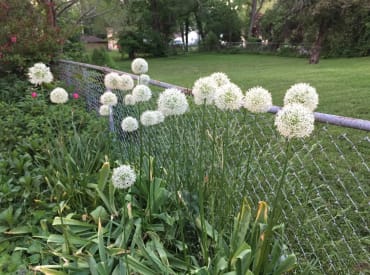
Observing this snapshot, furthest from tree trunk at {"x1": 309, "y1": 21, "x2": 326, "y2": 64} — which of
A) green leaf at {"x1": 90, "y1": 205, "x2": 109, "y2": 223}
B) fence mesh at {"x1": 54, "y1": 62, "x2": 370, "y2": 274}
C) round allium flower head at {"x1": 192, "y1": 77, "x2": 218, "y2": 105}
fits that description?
round allium flower head at {"x1": 192, "y1": 77, "x2": 218, "y2": 105}

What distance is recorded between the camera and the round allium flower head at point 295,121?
Answer: 1.07 metres

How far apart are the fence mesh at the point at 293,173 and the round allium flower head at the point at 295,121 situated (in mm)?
320

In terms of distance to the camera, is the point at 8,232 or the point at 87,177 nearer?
the point at 8,232

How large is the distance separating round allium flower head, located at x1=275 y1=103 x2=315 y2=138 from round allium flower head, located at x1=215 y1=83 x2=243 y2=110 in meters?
0.26

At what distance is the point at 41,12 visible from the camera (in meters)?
6.79

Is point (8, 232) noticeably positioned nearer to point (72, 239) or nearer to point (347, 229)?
point (72, 239)

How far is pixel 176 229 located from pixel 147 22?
29.3 meters

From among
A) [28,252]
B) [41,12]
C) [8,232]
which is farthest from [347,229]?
[41,12]

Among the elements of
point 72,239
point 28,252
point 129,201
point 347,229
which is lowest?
point 347,229

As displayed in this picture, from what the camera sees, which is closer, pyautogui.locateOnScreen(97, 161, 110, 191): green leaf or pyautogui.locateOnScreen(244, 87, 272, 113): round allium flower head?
pyautogui.locateOnScreen(244, 87, 272, 113): round allium flower head

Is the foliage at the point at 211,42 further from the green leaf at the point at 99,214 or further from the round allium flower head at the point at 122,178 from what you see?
the round allium flower head at the point at 122,178

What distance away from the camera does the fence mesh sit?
1.85 meters

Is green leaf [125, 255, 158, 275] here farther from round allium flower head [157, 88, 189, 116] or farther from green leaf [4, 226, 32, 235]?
green leaf [4, 226, 32, 235]

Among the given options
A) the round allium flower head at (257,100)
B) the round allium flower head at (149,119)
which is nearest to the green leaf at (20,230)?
the round allium flower head at (149,119)
